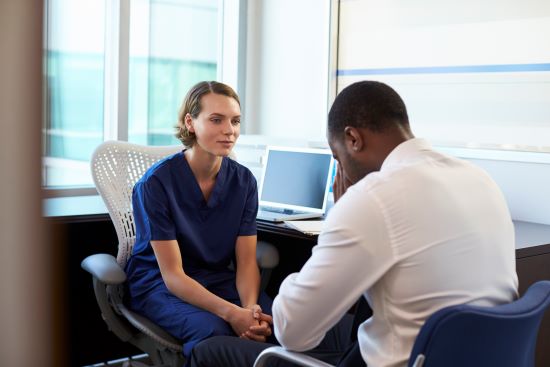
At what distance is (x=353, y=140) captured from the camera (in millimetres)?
1389

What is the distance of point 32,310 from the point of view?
11.6 inches

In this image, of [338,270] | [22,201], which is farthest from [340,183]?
[22,201]

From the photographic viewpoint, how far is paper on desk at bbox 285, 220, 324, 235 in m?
2.38

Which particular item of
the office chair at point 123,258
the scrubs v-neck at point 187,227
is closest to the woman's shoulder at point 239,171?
the scrubs v-neck at point 187,227

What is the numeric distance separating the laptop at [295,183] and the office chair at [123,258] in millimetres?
381

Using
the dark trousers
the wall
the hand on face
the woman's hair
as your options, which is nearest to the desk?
the woman's hair

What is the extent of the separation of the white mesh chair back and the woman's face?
31 cm

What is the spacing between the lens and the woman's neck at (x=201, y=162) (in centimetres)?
228

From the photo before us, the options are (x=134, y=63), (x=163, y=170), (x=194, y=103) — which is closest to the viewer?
(x=163, y=170)

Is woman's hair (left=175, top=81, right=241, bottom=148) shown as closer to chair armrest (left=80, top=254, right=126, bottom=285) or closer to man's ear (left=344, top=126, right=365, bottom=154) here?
chair armrest (left=80, top=254, right=126, bottom=285)

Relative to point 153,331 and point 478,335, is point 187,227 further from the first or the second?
point 478,335

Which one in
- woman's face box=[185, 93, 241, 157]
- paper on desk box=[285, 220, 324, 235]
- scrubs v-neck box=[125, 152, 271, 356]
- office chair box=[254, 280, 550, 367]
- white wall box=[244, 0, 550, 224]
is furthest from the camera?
white wall box=[244, 0, 550, 224]

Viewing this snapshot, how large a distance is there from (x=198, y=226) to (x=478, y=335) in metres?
1.25

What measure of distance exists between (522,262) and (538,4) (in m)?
1.11
